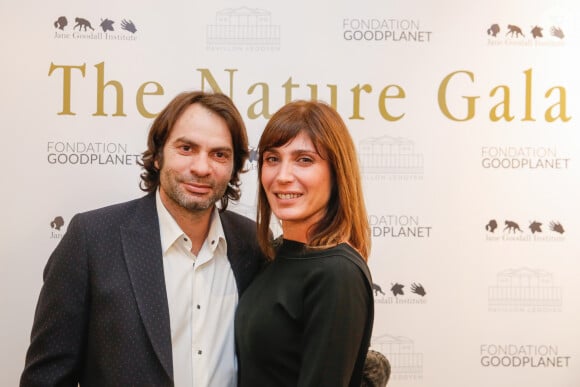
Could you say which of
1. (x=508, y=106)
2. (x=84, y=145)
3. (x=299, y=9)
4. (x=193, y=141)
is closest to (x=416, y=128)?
(x=508, y=106)

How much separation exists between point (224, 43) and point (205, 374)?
57.1 inches

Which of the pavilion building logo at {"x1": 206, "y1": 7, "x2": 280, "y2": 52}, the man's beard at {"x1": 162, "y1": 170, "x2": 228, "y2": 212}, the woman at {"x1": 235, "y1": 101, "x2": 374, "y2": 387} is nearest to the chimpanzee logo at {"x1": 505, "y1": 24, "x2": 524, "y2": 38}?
the pavilion building logo at {"x1": 206, "y1": 7, "x2": 280, "y2": 52}

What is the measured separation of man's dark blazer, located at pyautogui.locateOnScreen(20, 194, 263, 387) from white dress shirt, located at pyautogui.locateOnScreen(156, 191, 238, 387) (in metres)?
0.08

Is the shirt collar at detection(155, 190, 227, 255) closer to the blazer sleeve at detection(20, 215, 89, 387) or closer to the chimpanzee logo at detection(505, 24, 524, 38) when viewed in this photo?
the blazer sleeve at detection(20, 215, 89, 387)

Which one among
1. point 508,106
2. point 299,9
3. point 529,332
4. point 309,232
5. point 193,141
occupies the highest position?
point 299,9

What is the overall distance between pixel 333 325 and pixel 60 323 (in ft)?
2.62

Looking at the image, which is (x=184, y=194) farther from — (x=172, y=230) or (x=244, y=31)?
(x=244, y=31)

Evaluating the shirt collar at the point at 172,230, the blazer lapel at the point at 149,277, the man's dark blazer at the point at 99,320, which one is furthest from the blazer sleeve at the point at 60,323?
the shirt collar at the point at 172,230

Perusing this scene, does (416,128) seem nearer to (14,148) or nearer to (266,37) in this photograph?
(266,37)

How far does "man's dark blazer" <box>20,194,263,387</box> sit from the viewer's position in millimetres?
1623

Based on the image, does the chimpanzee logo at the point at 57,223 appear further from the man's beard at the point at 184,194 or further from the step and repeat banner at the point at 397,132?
the man's beard at the point at 184,194

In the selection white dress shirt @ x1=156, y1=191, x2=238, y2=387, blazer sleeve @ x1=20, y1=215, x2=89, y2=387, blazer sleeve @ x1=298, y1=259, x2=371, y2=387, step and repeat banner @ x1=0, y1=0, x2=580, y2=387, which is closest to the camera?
blazer sleeve @ x1=298, y1=259, x2=371, y2=387

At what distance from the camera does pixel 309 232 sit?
1.69 m

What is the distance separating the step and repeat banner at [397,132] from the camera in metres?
2.47
